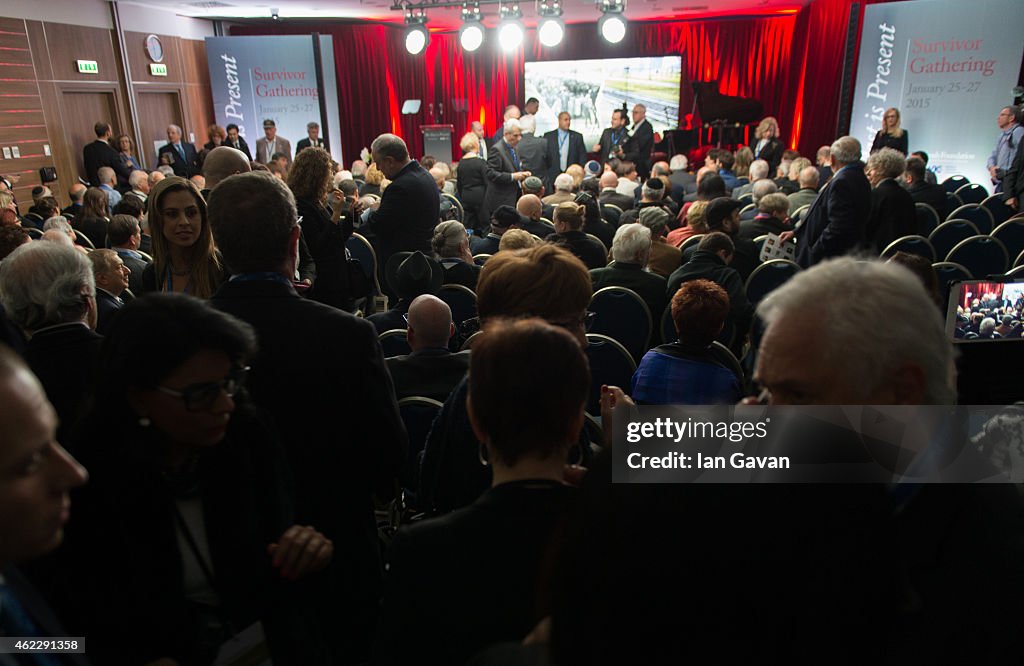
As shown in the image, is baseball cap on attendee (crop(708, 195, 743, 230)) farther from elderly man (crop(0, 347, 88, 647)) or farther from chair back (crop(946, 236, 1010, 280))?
elderly man (crop(0, 347, 88, 647))

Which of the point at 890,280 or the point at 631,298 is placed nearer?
the point at 890,280

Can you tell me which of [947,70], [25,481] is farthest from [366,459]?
[947,70]

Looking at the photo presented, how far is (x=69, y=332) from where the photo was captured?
5.47 ft

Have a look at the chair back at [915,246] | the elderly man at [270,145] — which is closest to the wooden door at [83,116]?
the elderly man at [270,145]

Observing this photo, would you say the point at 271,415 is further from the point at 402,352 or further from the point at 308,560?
the point at 402,352

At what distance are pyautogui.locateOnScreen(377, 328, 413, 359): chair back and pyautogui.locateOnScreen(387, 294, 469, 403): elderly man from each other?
565 mm

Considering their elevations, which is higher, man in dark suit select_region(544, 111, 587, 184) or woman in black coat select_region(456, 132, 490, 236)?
man in dark suit select_region(544, 111, 587, 184)

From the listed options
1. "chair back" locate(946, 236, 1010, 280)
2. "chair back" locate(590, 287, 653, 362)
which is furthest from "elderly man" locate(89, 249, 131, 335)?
"chair back" locate(946, 236, 1010, 280)

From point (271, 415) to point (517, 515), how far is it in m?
0.78

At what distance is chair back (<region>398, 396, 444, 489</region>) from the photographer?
2.09 metres

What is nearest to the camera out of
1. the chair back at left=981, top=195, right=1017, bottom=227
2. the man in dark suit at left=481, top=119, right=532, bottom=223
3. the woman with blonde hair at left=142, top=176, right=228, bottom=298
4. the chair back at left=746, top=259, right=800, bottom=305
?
the woman with blonde hair at left=142, top=176, right=228, bottom=298

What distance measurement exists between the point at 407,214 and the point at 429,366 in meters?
2.24

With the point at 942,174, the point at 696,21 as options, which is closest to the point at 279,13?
the point at 696,21

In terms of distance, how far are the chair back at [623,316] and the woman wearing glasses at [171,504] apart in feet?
7.39
